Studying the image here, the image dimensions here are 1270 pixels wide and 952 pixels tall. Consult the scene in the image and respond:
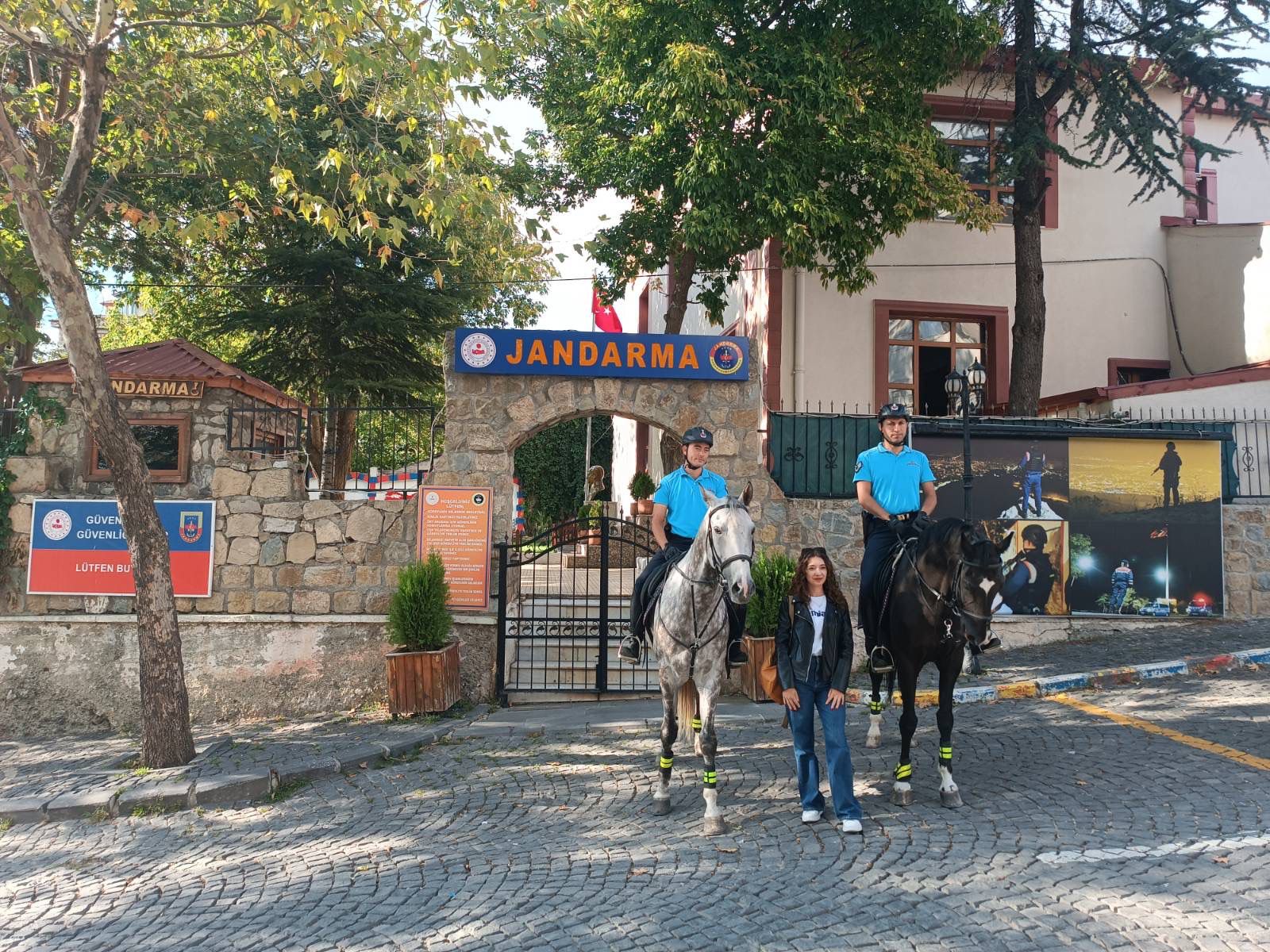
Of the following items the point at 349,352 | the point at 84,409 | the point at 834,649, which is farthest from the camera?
the point at 349,352

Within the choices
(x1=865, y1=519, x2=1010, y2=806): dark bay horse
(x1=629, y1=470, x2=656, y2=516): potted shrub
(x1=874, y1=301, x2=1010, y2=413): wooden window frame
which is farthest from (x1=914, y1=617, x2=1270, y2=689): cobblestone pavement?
(x1=629, y1=470, x2=656, y2=516): potted shrub

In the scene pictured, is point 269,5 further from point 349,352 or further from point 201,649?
point 349,352

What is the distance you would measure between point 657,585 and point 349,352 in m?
12.6

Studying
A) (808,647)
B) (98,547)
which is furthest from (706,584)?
(98,547)

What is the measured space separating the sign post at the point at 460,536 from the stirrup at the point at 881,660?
4954mm

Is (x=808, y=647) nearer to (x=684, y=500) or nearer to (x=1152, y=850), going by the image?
(x=684, y=500)

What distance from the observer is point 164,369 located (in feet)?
32.8

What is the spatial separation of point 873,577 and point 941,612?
774 mm

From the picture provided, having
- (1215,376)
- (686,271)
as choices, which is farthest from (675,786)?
(1215,376)

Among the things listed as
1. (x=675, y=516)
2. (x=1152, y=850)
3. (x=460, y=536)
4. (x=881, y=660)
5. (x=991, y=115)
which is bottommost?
(x=1152, y=850)

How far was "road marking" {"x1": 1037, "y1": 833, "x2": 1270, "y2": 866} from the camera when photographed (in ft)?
15.4

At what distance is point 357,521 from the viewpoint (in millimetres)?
10023

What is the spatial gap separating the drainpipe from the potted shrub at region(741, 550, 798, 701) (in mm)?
6351

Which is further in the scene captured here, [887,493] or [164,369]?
[164,369]
